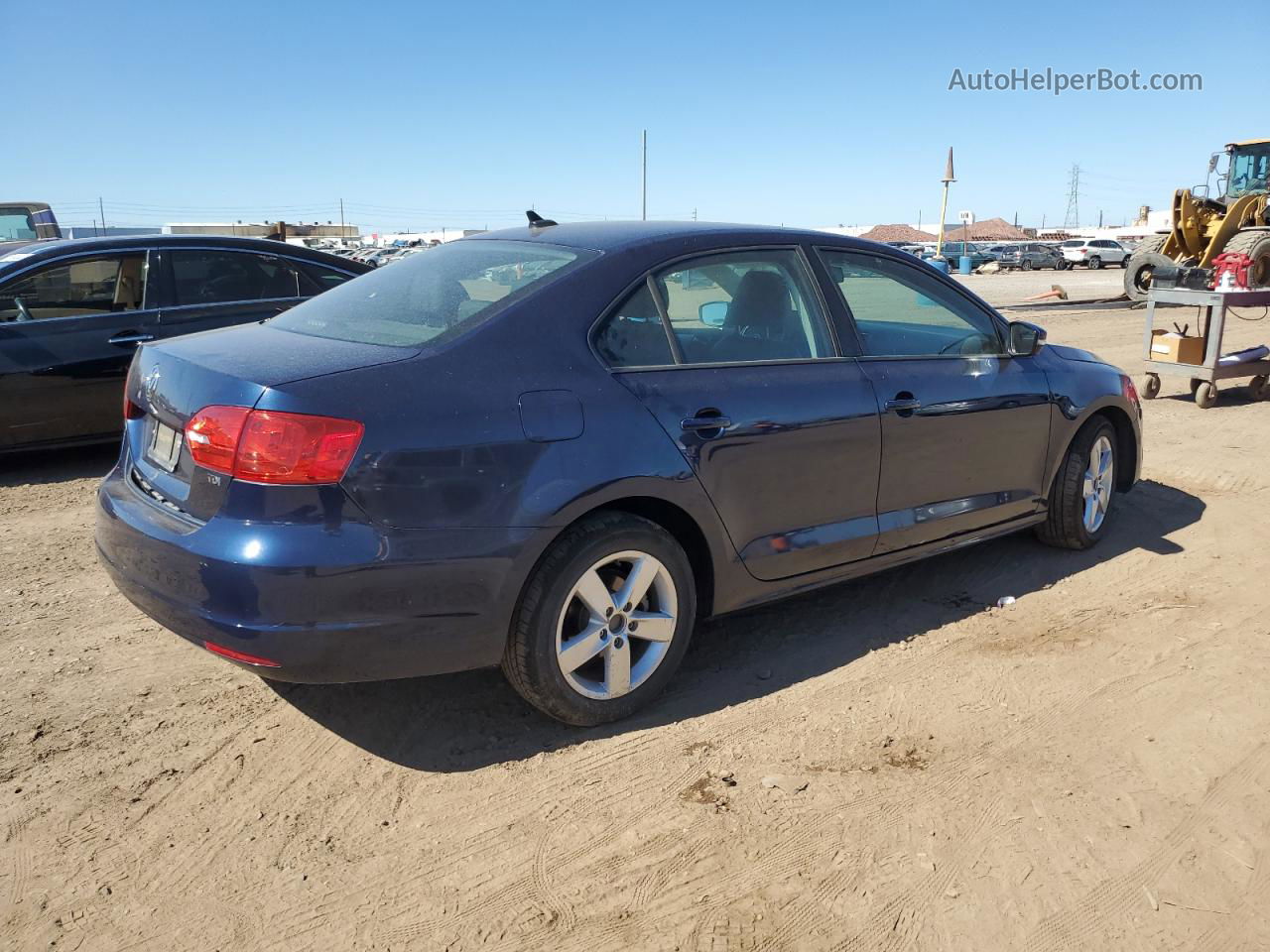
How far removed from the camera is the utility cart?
9.03m

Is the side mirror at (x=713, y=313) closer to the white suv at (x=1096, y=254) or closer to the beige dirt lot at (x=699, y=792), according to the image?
the beige dirt lot at (x=699, y=792)

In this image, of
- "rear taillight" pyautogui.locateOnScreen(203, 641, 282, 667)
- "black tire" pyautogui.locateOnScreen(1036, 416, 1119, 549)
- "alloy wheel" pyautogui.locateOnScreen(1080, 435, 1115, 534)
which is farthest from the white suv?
"rear taillight" pyautogui.locateOnScreen(203, 641, 282, 667)

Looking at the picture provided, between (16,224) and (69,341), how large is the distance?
814cm

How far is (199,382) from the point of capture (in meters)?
2.95

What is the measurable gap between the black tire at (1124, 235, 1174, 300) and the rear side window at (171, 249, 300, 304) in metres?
20.5

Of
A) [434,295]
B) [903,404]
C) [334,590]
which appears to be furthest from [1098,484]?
[334,590]

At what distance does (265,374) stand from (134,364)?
92cm

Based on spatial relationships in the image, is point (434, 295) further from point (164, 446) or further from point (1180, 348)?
point (1180, 348)

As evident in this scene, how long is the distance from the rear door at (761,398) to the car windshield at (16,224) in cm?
1232

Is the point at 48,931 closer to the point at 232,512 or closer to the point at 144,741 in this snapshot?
the point at 144,741

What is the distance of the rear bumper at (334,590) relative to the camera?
273 centimetres

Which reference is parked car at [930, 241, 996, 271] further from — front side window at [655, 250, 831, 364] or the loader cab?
front side window at [655, 250, 831, 364]


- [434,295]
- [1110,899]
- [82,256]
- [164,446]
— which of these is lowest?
[1110,899]

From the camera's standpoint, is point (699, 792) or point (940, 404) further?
point (940, 404)
